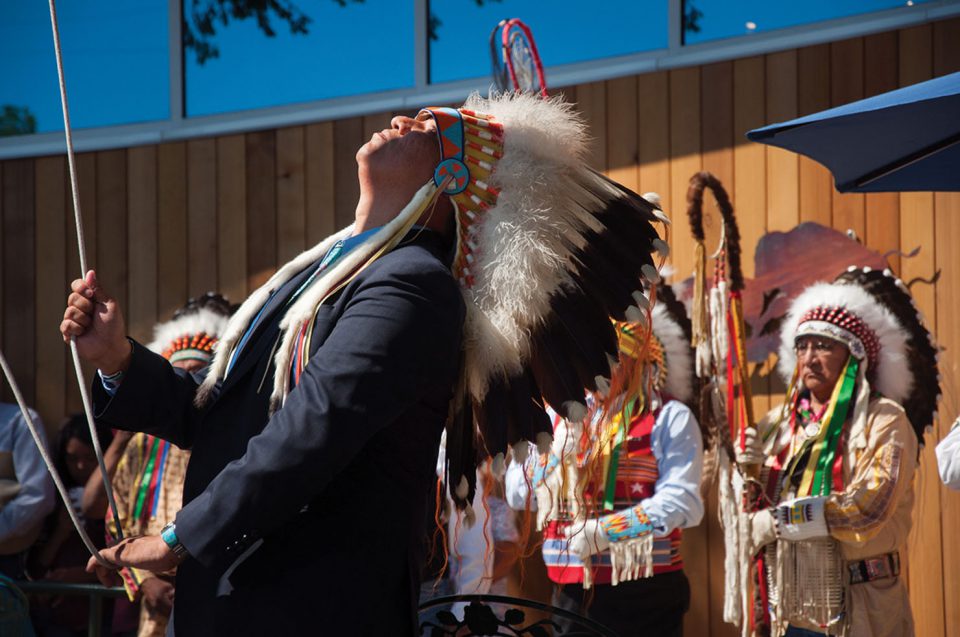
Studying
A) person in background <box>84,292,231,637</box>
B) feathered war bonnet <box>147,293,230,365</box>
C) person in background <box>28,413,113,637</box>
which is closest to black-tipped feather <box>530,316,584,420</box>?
person in background <box>84,292,231,637</box>

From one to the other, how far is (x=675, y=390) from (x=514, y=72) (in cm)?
137

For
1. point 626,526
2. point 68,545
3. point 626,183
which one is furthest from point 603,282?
point 68,545

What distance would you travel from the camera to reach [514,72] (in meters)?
4.24

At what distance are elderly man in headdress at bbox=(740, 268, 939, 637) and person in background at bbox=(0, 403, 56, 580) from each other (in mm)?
3005

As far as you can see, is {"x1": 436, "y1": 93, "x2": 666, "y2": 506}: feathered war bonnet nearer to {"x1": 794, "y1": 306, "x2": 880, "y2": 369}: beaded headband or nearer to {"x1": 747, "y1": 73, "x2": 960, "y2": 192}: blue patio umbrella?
{"x1": 747, "y1": 73, "x2": 960, "y2": 192}: blue patio umbrella

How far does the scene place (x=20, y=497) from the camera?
15.8 ft

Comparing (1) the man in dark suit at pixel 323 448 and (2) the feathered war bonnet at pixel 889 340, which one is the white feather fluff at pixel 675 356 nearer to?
(2) the feathered war bonnet at pixel 889 340

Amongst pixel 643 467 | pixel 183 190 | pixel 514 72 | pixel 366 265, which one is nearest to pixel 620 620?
pixel 643 467

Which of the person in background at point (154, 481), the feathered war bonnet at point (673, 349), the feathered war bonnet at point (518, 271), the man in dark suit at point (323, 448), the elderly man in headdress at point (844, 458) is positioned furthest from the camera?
the feathered war bonnet at point (673, 349)

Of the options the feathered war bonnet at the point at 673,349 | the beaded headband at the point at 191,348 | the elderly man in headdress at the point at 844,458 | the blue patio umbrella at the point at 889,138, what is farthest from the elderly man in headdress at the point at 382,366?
the beaded headband at the point at 191,348

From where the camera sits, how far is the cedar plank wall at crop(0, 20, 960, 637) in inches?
157

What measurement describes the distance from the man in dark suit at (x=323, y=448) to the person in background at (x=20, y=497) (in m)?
3.19

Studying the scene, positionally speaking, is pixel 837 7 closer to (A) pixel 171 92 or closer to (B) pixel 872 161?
(B) pixel 872 161

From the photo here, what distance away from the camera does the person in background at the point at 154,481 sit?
3.76 m
